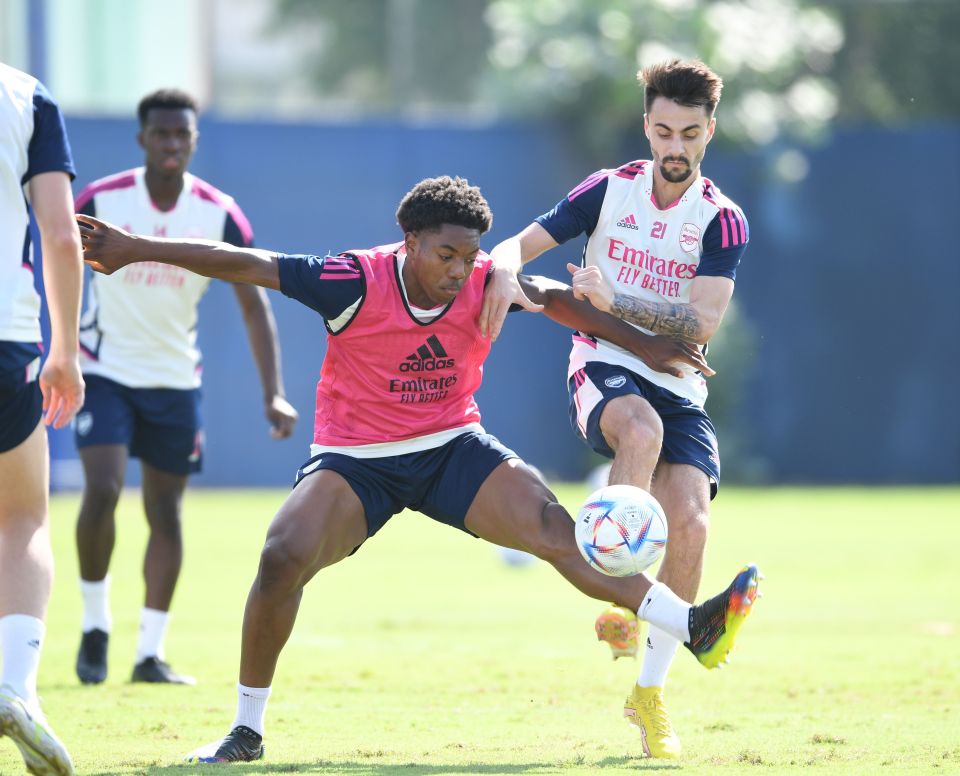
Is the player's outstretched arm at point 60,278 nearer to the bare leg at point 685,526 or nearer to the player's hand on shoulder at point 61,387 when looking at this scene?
the player's hand on shoulder at point 61,387


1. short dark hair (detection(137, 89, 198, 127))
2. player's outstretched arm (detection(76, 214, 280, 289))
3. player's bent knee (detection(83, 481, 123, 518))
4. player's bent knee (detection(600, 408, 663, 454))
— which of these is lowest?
player's bent knee (detection(83, 481, 123, 518))

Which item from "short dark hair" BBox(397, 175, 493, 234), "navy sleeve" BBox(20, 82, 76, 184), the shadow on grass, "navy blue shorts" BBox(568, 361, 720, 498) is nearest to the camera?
"navy sleeve" BBox(20, 82, 76, 184)

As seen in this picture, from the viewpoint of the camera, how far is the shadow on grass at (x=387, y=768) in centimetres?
564

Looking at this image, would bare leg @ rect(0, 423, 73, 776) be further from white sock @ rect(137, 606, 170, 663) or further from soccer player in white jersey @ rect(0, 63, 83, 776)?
white sock @ rect(137, 606, 170, 663)

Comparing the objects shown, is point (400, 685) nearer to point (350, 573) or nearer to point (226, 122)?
point (350, 573)

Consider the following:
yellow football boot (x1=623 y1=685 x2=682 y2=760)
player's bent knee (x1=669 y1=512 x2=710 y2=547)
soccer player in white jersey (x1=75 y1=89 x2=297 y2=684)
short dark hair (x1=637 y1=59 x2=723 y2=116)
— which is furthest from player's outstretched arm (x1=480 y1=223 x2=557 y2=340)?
soccer player in white jersey (x1=75 y1=89 x2=297 y2=684)

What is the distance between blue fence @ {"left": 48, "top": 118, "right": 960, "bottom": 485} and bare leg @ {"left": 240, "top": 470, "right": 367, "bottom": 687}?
48.6ft

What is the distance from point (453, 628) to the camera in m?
10.4

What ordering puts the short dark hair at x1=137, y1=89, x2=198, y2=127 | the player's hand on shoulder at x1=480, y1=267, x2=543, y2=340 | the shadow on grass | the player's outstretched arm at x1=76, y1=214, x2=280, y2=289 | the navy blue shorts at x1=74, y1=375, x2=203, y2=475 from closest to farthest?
the shadow on grass → the player's outstretched arm at x1=76, y1=214, x2=280, y2=289 → the player's hand on shoulder at x1=480, y1=267, x2=543, y2=340 → the navy blue shorts at x1=74, y1=375, x2=203, y2=475 → the short dark hair at x1=137, y1=89, x2=198, y2=127

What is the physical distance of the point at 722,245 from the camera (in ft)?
22.9

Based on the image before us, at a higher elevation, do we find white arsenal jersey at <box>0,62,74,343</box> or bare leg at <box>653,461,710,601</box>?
white arsenal jersey at <box>0,62,74,343</box>

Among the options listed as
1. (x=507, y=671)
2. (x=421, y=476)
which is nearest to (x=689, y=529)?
(x=421, y=476)

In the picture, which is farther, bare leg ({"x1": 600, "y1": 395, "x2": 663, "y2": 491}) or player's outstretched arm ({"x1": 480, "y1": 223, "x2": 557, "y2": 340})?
bare leg ({"x1": 600, "y1": 395, "x2": 663, "y2": 491})

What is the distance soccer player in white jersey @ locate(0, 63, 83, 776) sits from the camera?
521 cm
